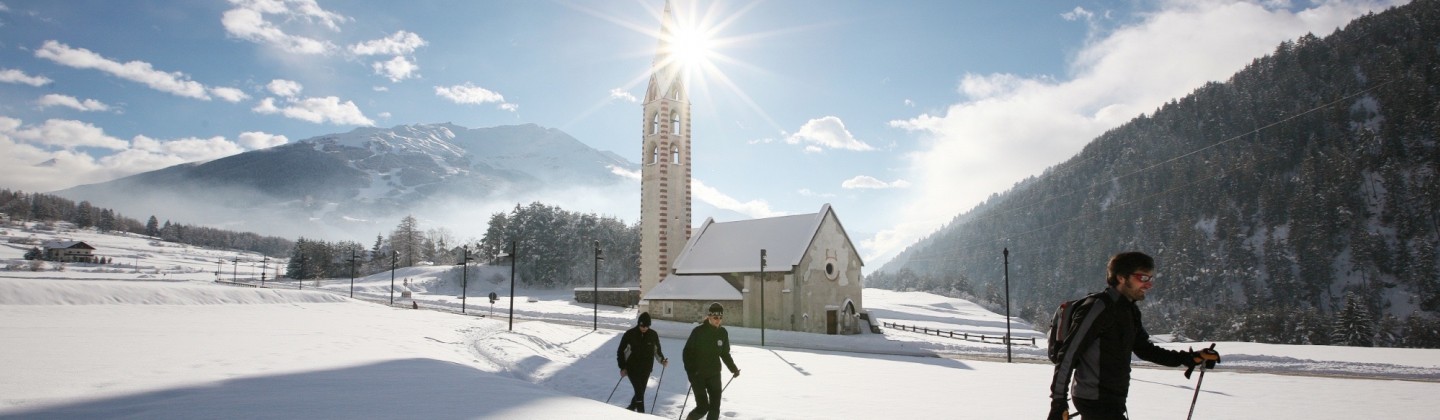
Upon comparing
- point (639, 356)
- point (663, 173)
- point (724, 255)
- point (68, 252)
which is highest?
point (663, 173)

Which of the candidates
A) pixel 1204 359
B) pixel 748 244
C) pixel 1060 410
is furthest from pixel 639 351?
pixel 748 244

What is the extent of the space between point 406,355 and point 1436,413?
1932cm

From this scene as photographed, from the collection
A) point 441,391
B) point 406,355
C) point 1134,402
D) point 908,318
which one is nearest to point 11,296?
point 406,355

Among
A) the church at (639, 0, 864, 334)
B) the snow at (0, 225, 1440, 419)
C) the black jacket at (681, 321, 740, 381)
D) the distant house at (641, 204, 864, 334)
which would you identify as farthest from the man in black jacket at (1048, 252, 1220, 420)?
the distant house at (641, 204, 864, 334)

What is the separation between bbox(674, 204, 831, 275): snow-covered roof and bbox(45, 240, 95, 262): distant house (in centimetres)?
12499

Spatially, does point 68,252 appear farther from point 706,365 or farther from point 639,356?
point 706,365

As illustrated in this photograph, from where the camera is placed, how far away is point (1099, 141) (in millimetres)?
174875

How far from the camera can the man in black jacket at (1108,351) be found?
16.2 ft

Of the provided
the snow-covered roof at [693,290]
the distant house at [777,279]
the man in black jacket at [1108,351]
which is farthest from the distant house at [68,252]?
the man in black jacket at [1108,351]

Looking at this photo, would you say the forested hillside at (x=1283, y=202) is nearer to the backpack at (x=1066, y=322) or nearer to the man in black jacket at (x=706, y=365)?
the man in black jacket at (x=706, y=365)

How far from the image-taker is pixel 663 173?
45469mm

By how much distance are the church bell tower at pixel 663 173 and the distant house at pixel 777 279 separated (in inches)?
81.9

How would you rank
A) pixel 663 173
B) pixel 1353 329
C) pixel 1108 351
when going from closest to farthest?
1. pixel 1108 351
2. pixel 663 173
3. pixel 1353 329

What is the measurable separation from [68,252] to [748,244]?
135 metres
